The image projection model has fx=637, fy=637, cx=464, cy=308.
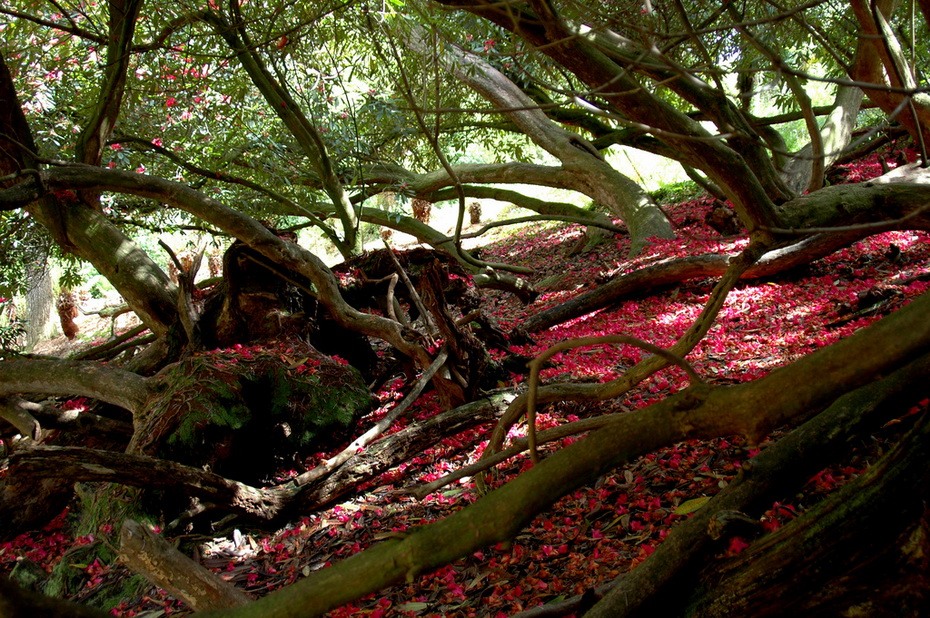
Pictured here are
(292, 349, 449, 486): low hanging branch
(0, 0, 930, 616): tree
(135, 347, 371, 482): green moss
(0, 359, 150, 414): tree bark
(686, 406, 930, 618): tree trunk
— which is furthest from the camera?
(0, 359, 150, 414): tree bark

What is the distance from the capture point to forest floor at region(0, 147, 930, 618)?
2.70m

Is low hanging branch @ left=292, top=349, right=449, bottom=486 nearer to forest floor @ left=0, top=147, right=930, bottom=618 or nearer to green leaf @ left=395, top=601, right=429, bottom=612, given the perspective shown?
forest floor @ left=0, top=147, right=930, bottom=618

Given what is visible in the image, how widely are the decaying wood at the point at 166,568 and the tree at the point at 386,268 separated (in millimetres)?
890

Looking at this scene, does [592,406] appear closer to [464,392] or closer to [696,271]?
[464,392]

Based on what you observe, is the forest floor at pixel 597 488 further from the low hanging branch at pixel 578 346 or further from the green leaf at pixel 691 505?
the low hanging branch at pixel 578 346

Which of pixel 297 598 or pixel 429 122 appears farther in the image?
pixel 429 122

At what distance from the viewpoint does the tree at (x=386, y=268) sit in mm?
1728

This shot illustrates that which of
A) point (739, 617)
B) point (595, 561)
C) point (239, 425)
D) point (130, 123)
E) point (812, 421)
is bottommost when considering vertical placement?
point (595, 561)

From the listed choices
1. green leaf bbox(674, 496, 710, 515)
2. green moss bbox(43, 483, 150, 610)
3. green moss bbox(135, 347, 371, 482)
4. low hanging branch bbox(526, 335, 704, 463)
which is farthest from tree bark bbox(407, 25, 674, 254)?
low hanging branch bbox(526, 335, 704, 463)

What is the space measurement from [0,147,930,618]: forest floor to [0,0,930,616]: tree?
0.20m

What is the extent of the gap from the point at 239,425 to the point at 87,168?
2.21 metres

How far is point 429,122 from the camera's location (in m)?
8.28

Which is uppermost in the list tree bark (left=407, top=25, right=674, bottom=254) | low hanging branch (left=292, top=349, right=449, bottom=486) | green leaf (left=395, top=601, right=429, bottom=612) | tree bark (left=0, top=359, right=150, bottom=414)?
tree bark (left=407, top=25, right=674, bottom=254)

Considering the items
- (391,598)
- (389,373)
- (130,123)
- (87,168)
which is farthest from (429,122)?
(391,598)
